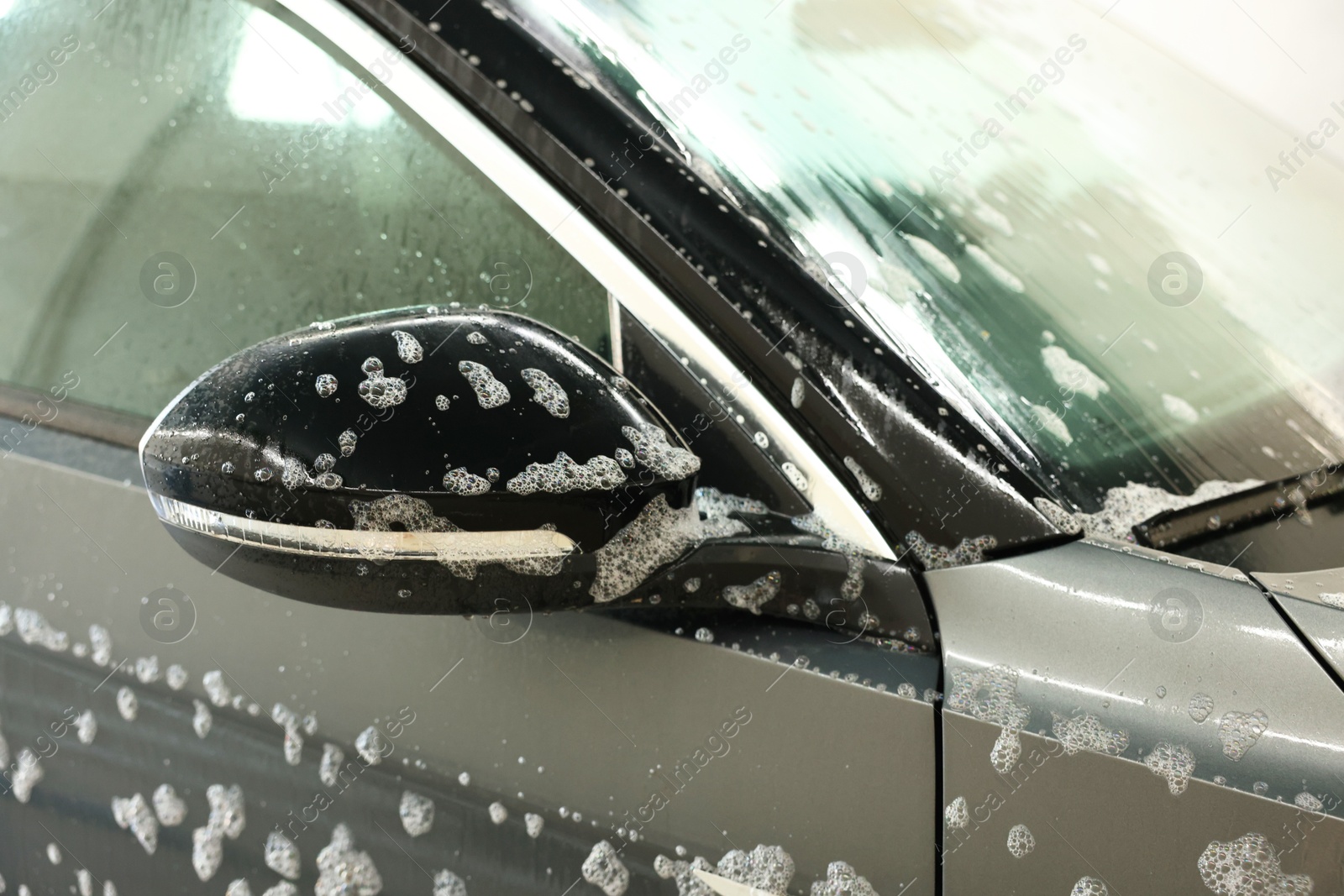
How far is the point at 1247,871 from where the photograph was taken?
0.61 m

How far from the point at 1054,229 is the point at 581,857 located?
2.37ft

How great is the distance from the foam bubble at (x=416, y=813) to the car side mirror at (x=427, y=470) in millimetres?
206

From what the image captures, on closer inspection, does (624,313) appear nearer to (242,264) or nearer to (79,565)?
(242,264)

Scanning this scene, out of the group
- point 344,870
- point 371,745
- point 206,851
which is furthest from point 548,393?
point 206,851

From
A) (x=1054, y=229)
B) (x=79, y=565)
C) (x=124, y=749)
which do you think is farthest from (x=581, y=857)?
(x=1054, y=229)

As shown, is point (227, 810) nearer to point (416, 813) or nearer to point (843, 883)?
point (416, 813)

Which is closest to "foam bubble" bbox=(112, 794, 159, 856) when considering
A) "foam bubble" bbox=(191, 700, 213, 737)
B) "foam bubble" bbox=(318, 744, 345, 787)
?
"foam bubble" bbox=(191, 700, 213, 737)

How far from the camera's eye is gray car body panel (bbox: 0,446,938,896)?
27.4 inches

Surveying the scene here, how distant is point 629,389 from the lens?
0.72 meters

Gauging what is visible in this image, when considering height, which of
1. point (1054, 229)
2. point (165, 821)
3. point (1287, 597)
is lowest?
point (1287, 597)

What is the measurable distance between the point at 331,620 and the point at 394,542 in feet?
0.74

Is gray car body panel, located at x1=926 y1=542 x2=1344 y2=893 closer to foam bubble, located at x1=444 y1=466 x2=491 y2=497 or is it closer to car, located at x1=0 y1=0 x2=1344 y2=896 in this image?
car, located at x1=0 y1=0 x2=1344 y2=896

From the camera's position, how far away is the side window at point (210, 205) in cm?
89

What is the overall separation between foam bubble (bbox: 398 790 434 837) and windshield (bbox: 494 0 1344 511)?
21.5 inches
